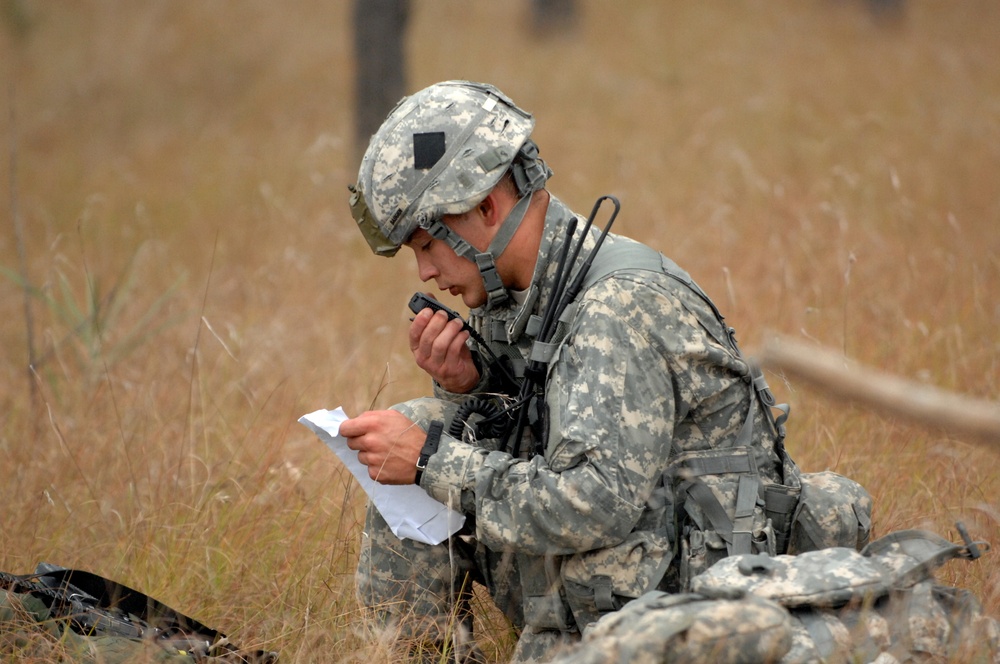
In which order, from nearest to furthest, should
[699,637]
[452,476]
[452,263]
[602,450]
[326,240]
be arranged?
1. [699,637]
2. [602,450]
3. [452,476]
4. [452,263]
5. [326,240]

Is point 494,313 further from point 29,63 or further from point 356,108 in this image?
point 29,63

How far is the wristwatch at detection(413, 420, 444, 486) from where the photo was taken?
8.05 feet

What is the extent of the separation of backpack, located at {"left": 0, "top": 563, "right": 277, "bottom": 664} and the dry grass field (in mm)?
200

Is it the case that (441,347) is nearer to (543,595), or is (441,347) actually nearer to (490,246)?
(490,246)

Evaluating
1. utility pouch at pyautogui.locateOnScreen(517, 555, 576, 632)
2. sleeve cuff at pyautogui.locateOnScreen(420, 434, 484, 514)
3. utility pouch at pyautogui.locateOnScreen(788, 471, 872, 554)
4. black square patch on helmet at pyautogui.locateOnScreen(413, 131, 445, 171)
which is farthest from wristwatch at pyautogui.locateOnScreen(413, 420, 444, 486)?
utility pouch at pyautogui.locateOnScreen(788, 471, 872, 554)

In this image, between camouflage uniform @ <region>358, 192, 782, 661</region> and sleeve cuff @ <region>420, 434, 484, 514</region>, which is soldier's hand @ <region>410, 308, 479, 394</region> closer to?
camouflage uniform @ <region>358, 192, 782, 661</region>

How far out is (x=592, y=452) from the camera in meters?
2.28

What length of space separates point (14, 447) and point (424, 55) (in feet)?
33.0

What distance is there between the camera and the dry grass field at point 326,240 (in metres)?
3.38

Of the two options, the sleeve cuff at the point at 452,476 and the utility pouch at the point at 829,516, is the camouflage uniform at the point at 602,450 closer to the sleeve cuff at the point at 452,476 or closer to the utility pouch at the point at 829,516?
the sleeve cuff at the point at 452,476

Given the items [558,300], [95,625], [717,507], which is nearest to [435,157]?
[558,300]

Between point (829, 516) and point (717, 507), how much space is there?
0.29 m

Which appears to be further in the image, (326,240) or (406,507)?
(326,240)

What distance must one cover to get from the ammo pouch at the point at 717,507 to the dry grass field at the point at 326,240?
0.49 m
